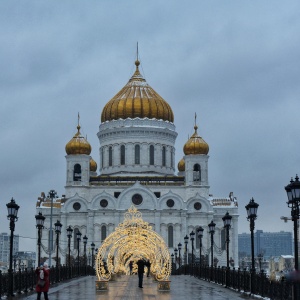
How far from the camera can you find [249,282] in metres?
28.3

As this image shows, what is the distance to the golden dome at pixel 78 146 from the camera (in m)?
84.9

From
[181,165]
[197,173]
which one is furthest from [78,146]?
[181,165]

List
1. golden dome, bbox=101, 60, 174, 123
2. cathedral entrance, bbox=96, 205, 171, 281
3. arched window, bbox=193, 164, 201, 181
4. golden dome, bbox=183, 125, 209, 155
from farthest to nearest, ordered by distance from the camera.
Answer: golden dome, bbox=101, 60, 174, 123 → arched window, bbox=193, 164, 201, 181 → golden dome, bbox=183, 125, 209, 155 → cathedral entrance, bbox=96, 205, 171, 281

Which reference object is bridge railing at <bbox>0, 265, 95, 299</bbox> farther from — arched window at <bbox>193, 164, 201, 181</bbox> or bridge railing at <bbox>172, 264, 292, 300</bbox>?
arched window at <bbox>193, 164, 201, 181</bbox>

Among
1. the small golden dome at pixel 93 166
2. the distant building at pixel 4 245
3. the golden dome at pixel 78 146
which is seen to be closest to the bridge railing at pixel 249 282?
the golden dome at pixel 78 146

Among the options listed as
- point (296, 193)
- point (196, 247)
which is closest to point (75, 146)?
point (196, 247)

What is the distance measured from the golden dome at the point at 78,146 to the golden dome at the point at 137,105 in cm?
519

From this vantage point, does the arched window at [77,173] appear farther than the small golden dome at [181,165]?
No

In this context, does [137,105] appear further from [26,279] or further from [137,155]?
[26,279]

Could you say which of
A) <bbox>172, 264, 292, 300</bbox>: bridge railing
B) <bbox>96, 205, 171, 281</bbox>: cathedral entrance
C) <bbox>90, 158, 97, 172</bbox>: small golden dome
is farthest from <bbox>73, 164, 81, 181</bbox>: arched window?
<bbox>96, 205, 171, 281</bbox>: cathedral entrance

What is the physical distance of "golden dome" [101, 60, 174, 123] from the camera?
289 feet

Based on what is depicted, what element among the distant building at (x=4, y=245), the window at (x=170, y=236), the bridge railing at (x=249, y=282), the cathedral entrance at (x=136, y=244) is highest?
the distant building at (x=4, y=245)

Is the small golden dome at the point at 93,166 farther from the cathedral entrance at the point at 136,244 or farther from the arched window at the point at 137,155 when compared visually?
the cathedral entrance at the point at 136,244

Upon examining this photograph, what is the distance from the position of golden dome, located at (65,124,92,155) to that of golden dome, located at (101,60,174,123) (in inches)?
204
